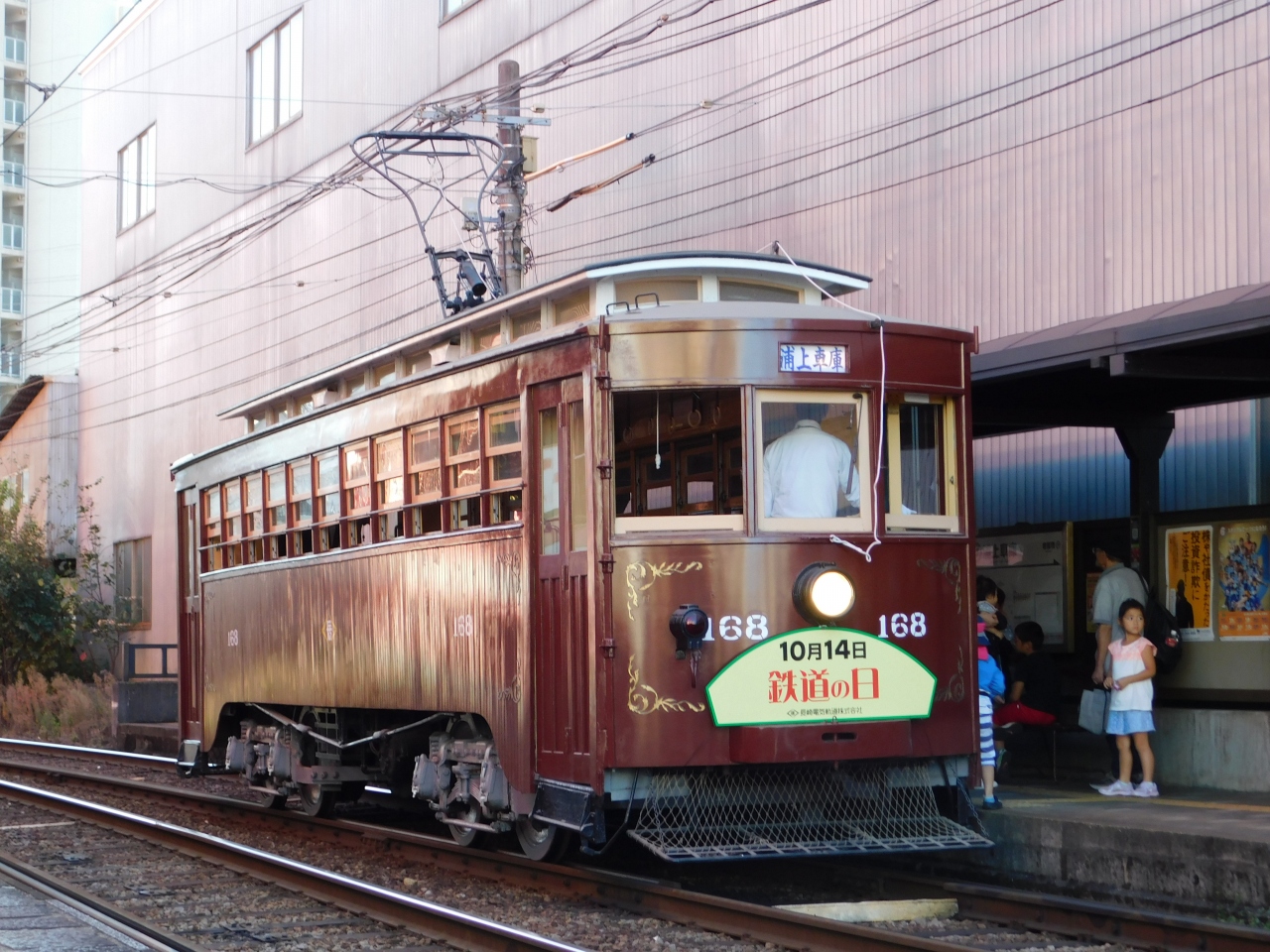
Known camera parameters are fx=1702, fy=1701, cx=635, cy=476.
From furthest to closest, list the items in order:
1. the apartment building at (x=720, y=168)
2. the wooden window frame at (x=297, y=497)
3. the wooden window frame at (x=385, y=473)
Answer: the apartment building at (x=720, y=168) → the wooden window frame at (x=297, y=497) → the wooden window frame at (x=385, y=473)

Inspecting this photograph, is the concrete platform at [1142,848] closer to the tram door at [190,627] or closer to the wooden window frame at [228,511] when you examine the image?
the wooden window frame at [228,511]

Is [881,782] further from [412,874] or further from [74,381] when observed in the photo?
[74,381]

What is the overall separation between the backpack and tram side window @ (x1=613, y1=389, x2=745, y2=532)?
11.6 ft

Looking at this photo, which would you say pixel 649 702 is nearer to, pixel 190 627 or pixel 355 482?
pixel 355 482

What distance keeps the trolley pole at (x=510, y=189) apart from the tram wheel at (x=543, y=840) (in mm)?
6839

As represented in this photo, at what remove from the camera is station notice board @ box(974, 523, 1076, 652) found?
41.5 feet

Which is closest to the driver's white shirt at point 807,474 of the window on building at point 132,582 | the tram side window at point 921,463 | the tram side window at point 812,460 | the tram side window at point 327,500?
the tram side window at point 812,460

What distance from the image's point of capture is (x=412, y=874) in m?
10.4

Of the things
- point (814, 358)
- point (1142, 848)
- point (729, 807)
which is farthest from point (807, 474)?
point (1142, 848)

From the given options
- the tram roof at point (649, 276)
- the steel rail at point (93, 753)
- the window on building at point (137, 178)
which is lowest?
the steel rail at point (93, 753)

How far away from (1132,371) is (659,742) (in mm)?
3487

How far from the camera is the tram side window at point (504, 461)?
9453 millimetres

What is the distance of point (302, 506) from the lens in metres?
12.6

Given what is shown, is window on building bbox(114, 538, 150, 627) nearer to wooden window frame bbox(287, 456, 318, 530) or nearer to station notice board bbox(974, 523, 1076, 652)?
wooden window frame bbox(287, 456, 318, 530)
